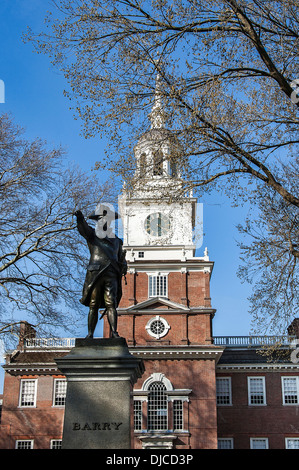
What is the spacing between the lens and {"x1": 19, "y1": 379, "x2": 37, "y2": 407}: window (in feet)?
131

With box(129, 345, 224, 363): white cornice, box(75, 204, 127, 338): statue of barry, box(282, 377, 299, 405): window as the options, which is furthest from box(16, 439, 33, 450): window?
box(75, 204, 127, 338): statue of barry

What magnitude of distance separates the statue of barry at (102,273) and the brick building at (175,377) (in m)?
25.1

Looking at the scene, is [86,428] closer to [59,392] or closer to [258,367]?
[59,392]

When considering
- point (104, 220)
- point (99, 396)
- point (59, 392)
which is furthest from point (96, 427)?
point (59, 392)

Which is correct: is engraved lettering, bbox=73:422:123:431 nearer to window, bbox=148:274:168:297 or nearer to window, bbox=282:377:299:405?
window, bbox=148:274:168:297

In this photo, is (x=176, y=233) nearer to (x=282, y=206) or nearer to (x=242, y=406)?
(x=242, y=406)

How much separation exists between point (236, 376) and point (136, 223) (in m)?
12.8

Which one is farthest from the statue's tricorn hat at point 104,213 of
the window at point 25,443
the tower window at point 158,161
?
the window at point 25,443

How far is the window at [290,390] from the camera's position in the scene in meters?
39.4

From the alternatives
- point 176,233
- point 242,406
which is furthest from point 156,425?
point 176,233

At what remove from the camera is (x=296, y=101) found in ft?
39.4

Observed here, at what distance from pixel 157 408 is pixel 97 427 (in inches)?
1100

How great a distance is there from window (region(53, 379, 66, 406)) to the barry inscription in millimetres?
31424

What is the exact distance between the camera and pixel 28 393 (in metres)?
40.2
